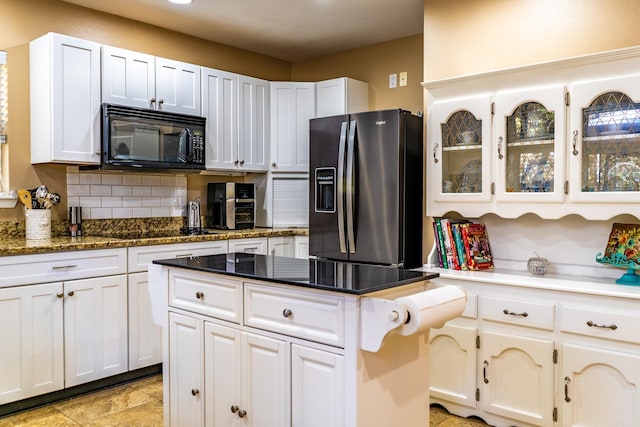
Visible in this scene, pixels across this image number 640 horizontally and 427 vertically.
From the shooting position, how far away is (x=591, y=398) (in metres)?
2.36

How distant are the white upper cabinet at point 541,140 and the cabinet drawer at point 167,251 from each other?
5.39ft

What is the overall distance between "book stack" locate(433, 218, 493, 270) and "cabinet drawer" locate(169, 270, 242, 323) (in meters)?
1.56

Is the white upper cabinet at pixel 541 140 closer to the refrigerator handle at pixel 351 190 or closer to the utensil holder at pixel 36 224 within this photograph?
the refrigerator handle at pixel 351 190

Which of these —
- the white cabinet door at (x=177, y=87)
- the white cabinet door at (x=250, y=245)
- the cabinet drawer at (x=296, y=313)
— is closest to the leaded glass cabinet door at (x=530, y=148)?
the cabinet drawer at (x=296, y=313)

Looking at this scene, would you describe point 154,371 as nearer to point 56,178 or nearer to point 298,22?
point 56,178

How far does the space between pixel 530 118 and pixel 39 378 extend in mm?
3192

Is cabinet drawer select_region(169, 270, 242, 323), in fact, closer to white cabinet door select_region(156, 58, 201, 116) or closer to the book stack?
the book stack

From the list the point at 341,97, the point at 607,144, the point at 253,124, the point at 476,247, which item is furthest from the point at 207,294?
the point at 341,97

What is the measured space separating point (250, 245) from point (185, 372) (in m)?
1.84

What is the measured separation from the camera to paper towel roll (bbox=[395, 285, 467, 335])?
5.14 feet

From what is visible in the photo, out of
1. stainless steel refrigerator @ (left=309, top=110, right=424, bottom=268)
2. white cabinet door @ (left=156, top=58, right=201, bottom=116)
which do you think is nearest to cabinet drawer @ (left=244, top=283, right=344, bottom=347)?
stainless steel refrigerator @ (left=309, top=110, right=424, bottom=268)

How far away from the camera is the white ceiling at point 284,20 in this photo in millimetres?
3607

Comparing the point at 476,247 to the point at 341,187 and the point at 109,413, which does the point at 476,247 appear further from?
the point at 109,413

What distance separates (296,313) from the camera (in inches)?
70.6
